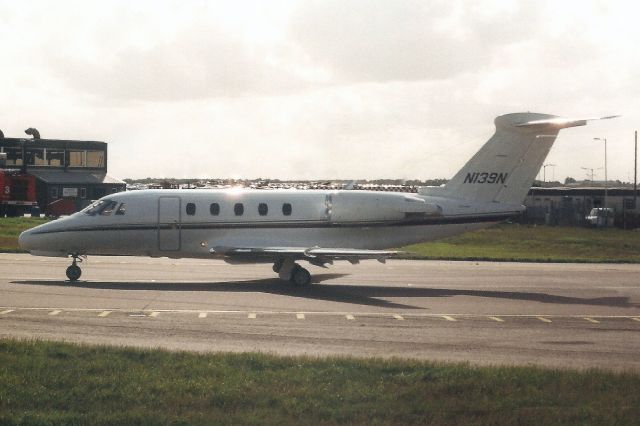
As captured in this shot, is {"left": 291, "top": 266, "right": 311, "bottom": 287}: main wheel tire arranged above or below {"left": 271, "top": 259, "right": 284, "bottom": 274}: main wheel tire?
below

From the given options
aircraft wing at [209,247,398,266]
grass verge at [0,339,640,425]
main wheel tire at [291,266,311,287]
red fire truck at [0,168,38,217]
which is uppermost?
red fire truck at [0,168,38,217]

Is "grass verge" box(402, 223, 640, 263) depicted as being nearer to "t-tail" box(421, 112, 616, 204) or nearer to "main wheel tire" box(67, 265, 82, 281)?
"t-tail" box(421, 112, 616, 204)

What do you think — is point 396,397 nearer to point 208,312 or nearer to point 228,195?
point 208,312

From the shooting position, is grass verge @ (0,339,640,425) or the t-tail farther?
the t-tail

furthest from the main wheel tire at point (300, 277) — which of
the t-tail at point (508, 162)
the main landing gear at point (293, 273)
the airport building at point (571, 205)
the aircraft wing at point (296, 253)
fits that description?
the airport building at point (571, 205)

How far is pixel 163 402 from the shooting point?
12195 millimetres

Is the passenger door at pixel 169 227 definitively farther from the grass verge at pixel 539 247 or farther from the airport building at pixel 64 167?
the airport building at pixel 64 167

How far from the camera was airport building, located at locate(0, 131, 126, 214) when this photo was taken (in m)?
95.2

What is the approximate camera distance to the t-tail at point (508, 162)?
30266 mm

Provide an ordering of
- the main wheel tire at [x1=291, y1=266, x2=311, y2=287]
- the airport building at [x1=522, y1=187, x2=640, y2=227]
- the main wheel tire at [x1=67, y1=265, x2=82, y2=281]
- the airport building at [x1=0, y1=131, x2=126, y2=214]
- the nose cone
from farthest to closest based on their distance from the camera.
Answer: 1. the airport building at [x1=0, y1=131, x2=126, y2=214]
2. the airport building at [x1=522, y1=187, x2=640, y2=227]
3. the nose cone
4. the main wheel tire at [x1=67, y1=265, x2=82, y2=281]
5. the main wheel tire at [x1=291, y1=266, x2=311, y2=287]

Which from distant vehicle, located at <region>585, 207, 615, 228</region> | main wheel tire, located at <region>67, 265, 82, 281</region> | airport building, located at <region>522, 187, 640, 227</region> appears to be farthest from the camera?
airport building, located at <region>522, 187, 640, 227</region>

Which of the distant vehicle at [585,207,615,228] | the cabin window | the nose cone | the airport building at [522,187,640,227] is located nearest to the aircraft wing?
the cabin window

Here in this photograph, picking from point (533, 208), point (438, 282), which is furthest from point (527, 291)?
point (533, 208)

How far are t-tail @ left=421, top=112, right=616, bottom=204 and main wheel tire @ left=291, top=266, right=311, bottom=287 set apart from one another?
5.82 metres
